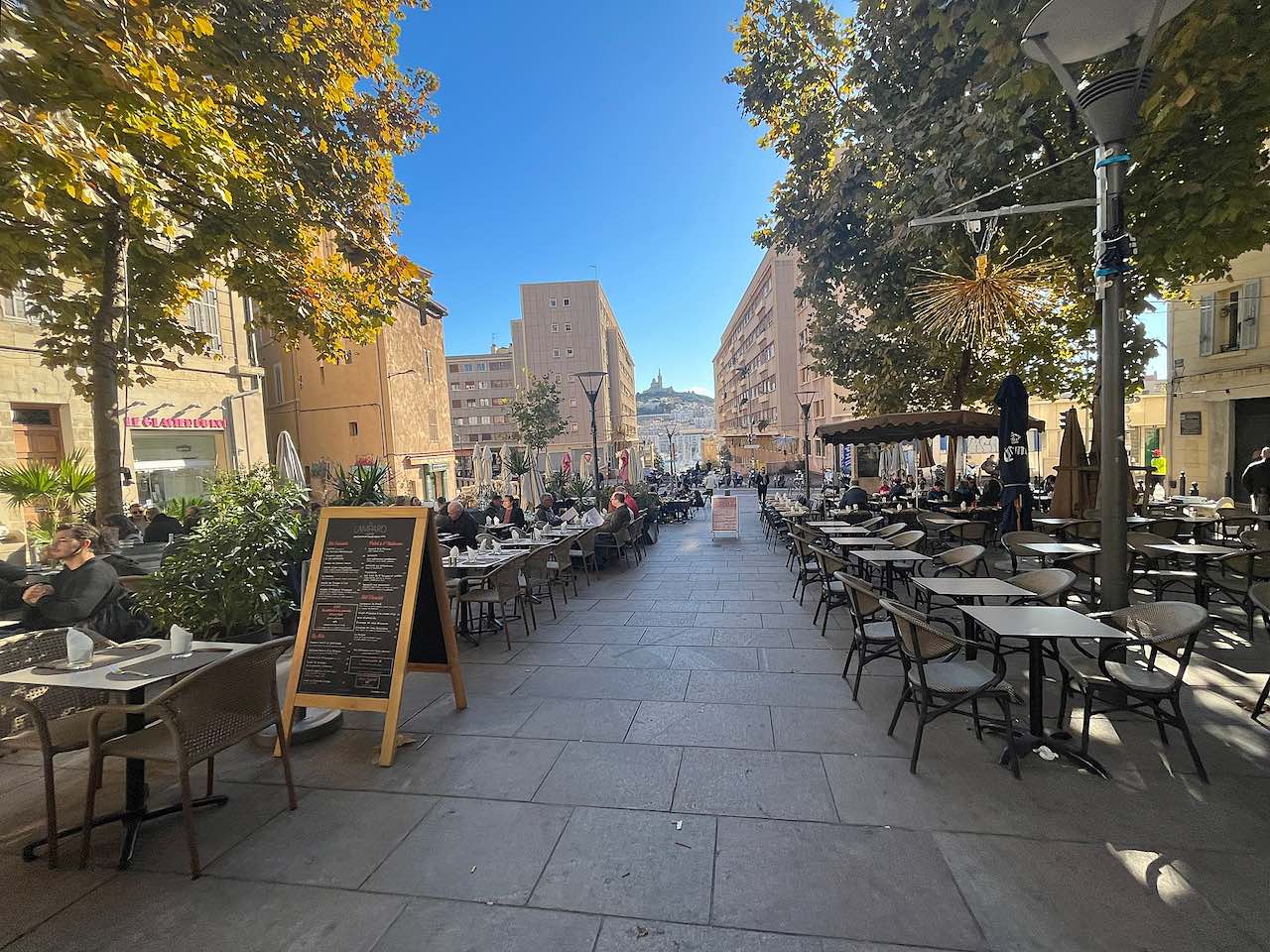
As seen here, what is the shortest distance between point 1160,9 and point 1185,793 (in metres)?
4.43

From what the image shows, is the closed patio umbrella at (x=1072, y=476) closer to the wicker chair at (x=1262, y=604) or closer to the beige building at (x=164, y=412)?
the wicker chair at (x=1262, y=604)

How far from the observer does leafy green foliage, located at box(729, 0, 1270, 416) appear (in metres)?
4.74

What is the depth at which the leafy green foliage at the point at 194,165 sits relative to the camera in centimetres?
362

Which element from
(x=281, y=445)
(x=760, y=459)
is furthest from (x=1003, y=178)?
(x=760, y=459)

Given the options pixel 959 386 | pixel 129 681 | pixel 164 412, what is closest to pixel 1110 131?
pixel 129 681

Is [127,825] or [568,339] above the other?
[568,339]

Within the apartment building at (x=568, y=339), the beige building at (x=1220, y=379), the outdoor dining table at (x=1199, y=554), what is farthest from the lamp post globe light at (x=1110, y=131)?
the apartment building at (x=568, y=339)

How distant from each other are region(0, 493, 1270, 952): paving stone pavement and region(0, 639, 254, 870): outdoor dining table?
0.10 meters

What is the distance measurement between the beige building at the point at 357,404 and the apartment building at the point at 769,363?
22.9m

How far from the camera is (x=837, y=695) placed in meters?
4.25

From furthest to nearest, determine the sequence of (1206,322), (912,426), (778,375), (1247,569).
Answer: (778,375), (1206,322), (912,426), (1247,569)

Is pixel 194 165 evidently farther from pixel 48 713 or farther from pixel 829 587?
pixel 829 587

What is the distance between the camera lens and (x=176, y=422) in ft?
48.8

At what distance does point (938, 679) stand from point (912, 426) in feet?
27.3
